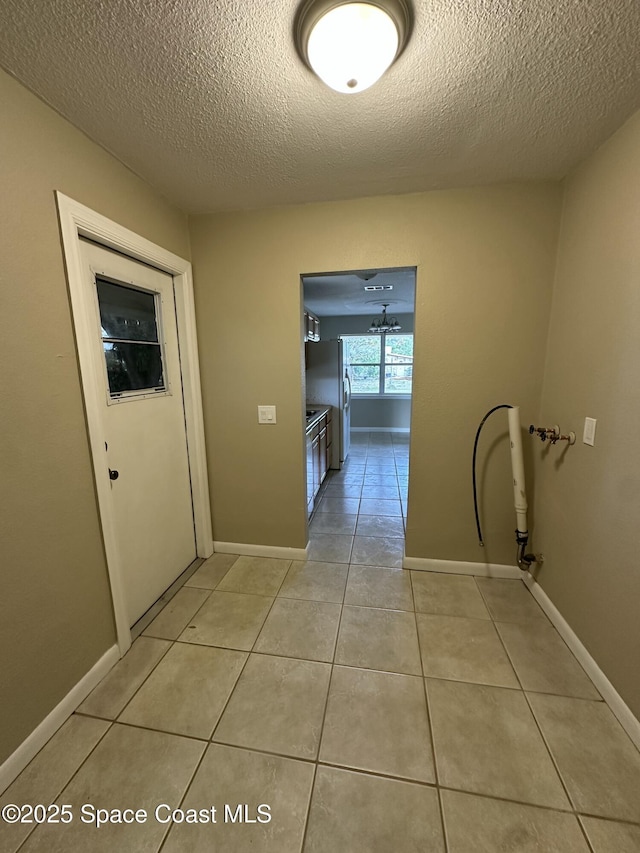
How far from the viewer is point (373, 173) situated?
1.78 m

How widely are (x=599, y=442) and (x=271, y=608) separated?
194 centimetres

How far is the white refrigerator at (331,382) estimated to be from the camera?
437 centimetres

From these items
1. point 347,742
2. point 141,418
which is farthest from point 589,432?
point 141,418

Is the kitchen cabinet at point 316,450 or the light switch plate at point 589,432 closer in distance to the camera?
the light switch plate at point 589,432

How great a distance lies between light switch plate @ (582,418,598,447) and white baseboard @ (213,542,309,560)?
1.89 metres

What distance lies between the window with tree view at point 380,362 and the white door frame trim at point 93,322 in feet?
16.0

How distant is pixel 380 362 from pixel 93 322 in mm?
5912

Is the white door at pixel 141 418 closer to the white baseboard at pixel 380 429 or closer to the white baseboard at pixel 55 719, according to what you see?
the white baseboard at pixel 55 719

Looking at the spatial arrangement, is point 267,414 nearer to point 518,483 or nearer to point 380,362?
point 518,483

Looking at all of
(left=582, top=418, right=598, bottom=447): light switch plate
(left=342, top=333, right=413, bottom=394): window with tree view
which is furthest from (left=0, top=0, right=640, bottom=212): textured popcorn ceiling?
(left=342, top=333, right=413, bottom=394): window with tree view

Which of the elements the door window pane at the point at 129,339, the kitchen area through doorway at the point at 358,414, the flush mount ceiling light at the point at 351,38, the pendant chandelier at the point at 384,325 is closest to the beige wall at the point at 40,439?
the door window pane at the point at 129,339

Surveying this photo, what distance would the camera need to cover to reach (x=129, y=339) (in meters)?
1.84

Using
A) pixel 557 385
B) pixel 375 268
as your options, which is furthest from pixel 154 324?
pixel 557 385

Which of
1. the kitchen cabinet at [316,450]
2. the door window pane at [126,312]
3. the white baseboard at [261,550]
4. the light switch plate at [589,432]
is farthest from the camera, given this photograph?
the kitchen cabinet at [316,450]
